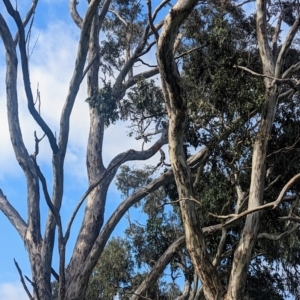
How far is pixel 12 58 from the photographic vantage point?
37.3 feet

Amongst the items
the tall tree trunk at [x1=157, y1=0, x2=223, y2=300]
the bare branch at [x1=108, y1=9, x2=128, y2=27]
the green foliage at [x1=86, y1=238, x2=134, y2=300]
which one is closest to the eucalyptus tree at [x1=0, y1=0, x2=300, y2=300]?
the tall tree trunk at [x1=157, y1=0, x2=223, y2=300]

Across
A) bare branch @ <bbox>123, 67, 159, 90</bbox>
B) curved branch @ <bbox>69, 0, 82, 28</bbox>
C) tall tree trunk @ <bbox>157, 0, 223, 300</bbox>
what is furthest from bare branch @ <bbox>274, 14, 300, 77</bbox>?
curved branch @ <bbox>69, 0, 82, 28</bbox>

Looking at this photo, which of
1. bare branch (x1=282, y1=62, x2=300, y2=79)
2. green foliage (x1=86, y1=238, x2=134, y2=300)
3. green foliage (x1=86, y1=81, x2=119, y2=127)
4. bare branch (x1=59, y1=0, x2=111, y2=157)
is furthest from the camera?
green foliage (x1=86, y1=238, x2=134, y2=300)

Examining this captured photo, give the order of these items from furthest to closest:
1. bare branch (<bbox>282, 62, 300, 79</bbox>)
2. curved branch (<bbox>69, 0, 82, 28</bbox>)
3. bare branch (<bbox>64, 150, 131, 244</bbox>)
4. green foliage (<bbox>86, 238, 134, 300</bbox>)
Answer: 1. green foliage (<bbox>86, 238, 134, 300</bbox>)
2. curved branch (<bbox>69, 0, 82, 28</bbox>)
3. bare branch (<bbox>282, 62, 300, 79</bbox>)
4. bare branch (<bbox>64, 150, 131, 244</bbox>)

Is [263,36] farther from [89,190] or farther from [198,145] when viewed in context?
[89,190]

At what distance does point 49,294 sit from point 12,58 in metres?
4.58

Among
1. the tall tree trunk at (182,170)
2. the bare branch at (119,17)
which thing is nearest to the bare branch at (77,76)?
the bare branch at (119,17)

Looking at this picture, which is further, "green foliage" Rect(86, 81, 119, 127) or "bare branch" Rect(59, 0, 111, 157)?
"green foliage" Rect(86, 81, 119, 127)

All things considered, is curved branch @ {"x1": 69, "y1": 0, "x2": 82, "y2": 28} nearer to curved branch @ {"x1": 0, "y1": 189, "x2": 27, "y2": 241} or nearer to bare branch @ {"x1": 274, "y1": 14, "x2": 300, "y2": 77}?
curved branch @ {"x1": 0, "y1": 189, "x2": 27, "y2": 241}

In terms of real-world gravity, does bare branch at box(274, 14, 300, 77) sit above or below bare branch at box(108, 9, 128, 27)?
below

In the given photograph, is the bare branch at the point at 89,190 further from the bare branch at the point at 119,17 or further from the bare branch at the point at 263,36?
the bare branch at the point at 119,17

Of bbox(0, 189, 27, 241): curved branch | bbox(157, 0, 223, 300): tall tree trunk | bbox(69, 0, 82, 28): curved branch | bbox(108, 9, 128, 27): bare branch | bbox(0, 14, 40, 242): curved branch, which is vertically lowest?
bbox(157, 0, 223, 300): tall tree trunk

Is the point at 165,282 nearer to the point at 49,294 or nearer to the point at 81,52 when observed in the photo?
the point at 49,294

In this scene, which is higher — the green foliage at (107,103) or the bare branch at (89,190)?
the green foliage at (107,103)
